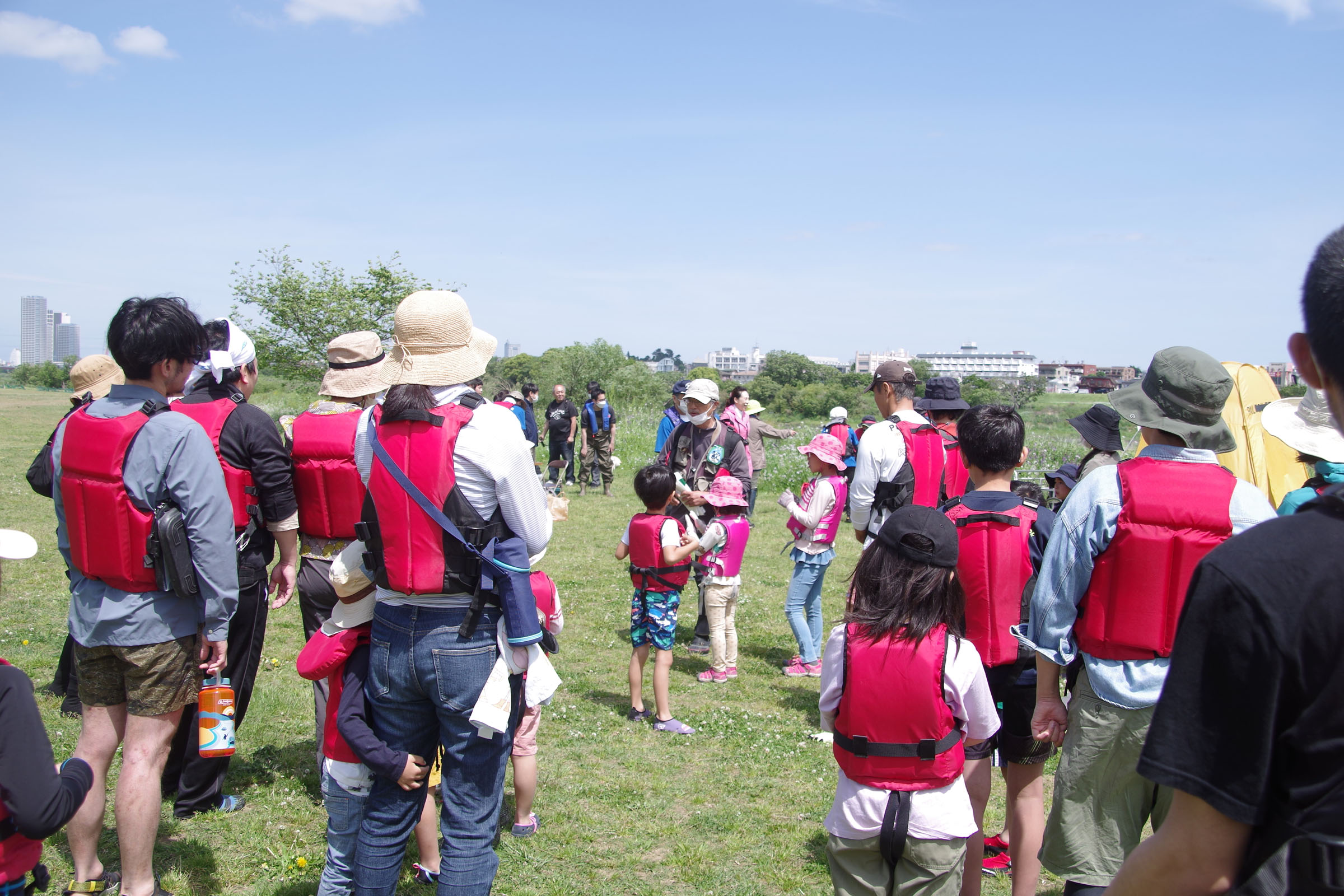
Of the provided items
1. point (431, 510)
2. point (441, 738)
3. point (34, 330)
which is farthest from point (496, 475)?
point (34, 330)

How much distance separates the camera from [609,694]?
20.7ft

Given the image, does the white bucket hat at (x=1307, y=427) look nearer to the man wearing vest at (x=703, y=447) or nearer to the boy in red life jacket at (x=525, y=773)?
the boy in red life jacket at (x=525, y=773)

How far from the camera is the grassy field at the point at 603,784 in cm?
385

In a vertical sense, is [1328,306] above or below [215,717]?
above

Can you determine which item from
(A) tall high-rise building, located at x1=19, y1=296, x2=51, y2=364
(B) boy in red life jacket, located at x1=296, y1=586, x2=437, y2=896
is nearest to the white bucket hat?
(B) boy in red life jacket, located at x1=296, y1=586, x2=437, y2=896

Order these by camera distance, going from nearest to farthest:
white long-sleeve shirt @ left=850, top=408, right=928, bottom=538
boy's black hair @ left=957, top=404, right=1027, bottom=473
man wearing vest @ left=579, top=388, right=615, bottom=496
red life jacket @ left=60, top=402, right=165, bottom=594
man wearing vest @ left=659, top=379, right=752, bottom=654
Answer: red life jacket @ left=60, top=402, right=165, bottom=594, boy's black hair @ left=957, top=404, right=1027, bottom=473, white long-sleeve shirt @ left=850, top=408, right=928, bottom=538, man wearing vest @ left=659, top=379, right=752, bottom=654, man wearing vest @ left=579, top=388, right=615, bottom=496

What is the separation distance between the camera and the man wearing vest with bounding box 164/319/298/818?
3.95 metres

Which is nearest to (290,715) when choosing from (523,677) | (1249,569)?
(523,677)

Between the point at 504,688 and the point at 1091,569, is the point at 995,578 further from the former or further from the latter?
the point at 504,688

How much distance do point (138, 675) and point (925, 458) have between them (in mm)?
4147

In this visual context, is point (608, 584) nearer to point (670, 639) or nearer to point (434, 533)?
point (670, 639)

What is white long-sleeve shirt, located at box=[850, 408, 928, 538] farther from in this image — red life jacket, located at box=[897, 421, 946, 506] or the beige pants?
the beige pants

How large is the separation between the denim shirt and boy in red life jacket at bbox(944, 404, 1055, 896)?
353 millimetres

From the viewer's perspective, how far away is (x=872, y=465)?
4957 millimetres
